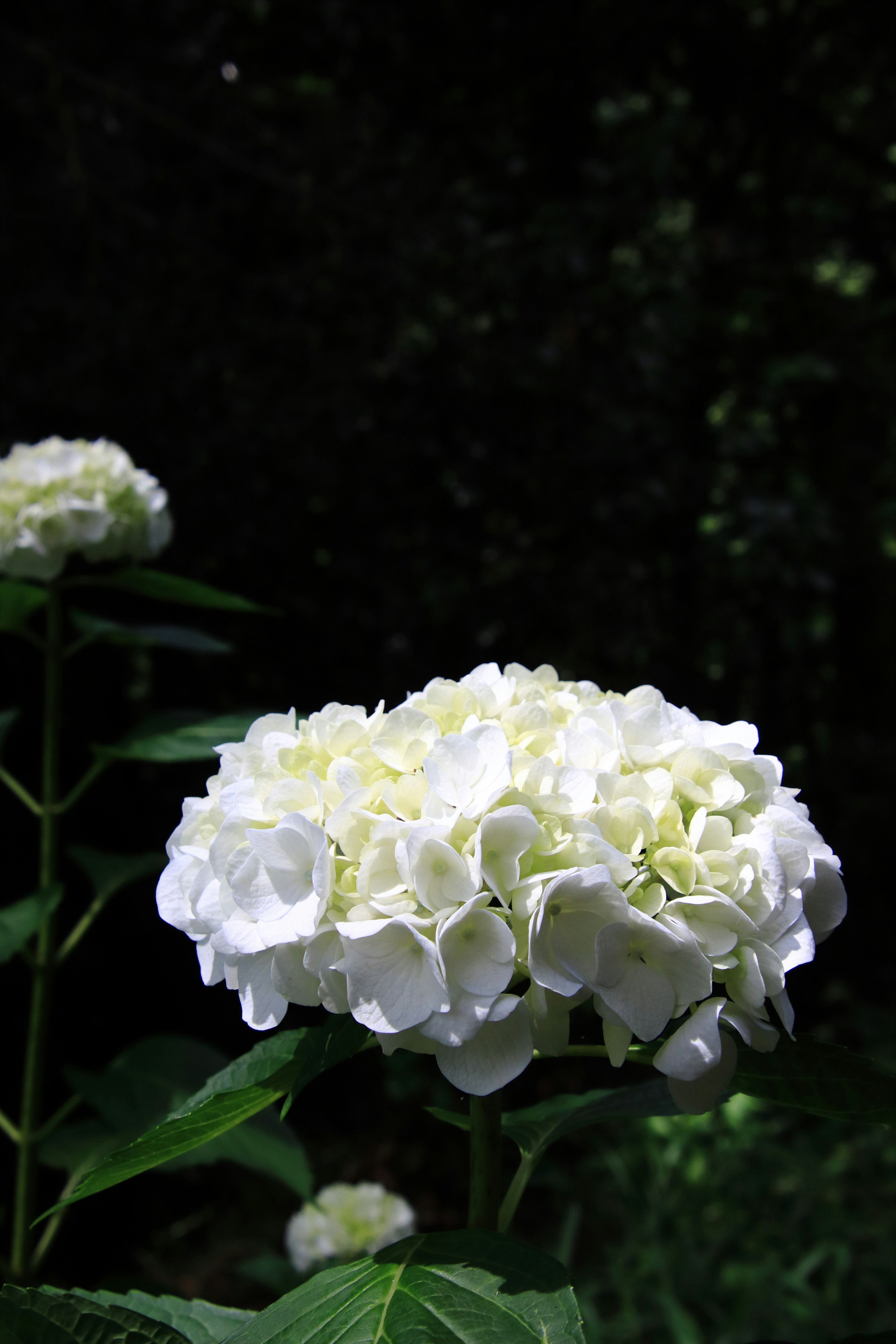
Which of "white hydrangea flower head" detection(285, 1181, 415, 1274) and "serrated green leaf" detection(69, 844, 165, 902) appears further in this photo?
"white hydrangea flower head" detection(285, 1181, 415, 1274)

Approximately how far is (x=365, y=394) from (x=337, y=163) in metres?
0.61

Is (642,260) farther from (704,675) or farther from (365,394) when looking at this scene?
(704,675)

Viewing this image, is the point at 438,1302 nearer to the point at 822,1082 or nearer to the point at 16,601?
the point at 822,1082

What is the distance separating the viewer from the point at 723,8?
3.00 meters

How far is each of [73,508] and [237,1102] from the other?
1.11 m

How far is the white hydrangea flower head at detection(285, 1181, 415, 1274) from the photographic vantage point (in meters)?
1.88

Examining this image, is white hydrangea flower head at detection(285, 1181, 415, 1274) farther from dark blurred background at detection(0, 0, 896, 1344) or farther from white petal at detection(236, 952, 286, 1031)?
white petal at detection(236, 952, 286, 1031)

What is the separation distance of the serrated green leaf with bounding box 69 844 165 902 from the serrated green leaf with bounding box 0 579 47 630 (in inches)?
15.5

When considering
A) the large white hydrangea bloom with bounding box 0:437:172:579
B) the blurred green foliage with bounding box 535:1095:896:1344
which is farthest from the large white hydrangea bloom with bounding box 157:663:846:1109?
the blurred green foliage with bounding box 535:1095:896:1344

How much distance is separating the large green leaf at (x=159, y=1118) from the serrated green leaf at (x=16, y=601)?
0.65 m

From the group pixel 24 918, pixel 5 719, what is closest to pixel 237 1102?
pixel 24 918

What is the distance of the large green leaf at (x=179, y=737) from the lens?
1.32m

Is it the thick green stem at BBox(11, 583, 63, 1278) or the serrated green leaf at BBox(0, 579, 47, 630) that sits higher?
the serrated green leaf at BBox(0, 579, 47, 630)

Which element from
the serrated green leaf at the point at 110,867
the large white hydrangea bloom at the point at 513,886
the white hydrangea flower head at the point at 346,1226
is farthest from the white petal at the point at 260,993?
the white hydrangea flower head at the point at 346,1226
